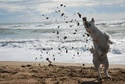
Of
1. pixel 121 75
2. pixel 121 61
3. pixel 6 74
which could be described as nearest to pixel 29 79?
pixel 6 74

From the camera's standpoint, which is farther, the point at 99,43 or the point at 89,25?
the point at 99,43

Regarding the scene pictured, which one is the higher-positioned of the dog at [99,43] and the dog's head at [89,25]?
the dog's head at [89,25]

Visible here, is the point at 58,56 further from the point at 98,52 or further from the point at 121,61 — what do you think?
the point at 98,52

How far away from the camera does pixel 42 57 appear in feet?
50.2

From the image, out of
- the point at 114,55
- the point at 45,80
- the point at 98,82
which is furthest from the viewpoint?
the point at 114,55

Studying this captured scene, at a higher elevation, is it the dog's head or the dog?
the dog's head

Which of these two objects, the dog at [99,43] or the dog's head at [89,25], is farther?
the dog at [99,43]

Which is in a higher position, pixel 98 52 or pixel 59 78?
pixel 98 52

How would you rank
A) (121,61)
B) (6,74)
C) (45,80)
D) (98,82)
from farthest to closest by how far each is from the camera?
1. (121,61)
2. (6,74)
3. (45,80)
4. (98,82)

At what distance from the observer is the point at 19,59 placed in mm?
15164

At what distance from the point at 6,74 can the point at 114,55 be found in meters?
7.30

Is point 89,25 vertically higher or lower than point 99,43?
higher

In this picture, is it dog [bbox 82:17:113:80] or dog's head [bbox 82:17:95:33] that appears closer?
dog's head [bbox 82:17:95:33]

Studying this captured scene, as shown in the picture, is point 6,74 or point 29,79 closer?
point 29,79
